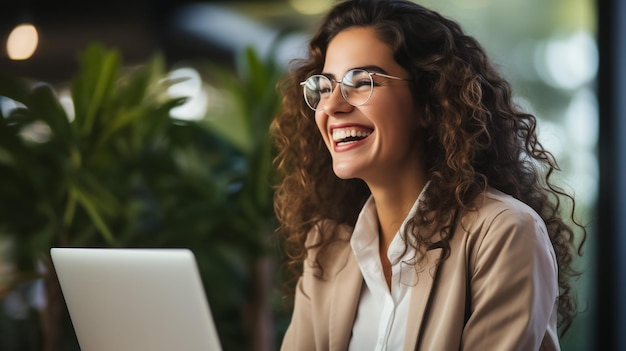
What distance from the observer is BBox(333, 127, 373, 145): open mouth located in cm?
156

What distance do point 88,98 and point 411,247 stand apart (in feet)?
4.66

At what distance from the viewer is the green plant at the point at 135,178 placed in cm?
250

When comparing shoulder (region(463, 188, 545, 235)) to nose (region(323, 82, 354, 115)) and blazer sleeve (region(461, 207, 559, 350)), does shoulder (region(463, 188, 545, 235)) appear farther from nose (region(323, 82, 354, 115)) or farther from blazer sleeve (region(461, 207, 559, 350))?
nose (region(323, 82, 354, 115))

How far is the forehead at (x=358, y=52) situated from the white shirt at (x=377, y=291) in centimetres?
29

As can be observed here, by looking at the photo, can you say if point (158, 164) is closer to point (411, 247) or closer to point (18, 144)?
point (18, 144)

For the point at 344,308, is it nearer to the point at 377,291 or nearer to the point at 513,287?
the point at 377,291

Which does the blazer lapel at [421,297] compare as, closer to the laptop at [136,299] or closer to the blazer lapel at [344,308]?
the blazer lapel at [344,308]

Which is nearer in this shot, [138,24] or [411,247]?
[411,247]

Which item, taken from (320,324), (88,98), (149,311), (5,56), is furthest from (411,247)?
(5,56)

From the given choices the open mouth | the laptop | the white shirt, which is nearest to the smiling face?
the open mouth

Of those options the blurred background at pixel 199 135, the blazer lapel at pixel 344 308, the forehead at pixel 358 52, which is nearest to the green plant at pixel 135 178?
the blurred background at pixel 199 135

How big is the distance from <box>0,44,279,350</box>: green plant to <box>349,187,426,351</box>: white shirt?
3.41 feet

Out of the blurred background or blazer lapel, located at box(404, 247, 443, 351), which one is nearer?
blazer lapel, located at box(404, 247, 443, 351)

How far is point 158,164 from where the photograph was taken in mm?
2783
